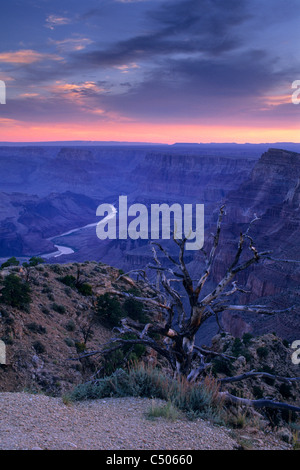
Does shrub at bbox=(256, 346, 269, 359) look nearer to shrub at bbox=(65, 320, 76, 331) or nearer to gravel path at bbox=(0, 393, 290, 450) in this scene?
shrub at bbox=(65, 320, 76, 331)

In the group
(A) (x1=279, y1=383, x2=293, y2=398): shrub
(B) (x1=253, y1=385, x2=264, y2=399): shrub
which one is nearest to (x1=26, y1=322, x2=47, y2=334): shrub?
(B) (x1=253, y1=385, x2=264, y2=399): shrub

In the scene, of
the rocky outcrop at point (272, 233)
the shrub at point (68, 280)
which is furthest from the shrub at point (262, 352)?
the shrub at point (68, 280)

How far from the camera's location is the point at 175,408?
6.62 m

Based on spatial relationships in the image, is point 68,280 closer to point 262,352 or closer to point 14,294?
point 14,294

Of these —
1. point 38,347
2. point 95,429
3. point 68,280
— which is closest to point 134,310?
point 68,280

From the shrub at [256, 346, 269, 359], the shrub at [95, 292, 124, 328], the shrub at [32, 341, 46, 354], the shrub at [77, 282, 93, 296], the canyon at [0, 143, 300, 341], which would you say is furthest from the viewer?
the canyon at [0, 143, 300, 341]

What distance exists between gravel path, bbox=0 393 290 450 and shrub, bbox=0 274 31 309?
715 centimetres

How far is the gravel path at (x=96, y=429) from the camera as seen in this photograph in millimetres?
5297

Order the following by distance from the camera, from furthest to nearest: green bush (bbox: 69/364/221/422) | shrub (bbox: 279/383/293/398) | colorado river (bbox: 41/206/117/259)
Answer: colorado river (bbox: 41/206/117/259) < shrub (bbox: 279/383/293/398) < green bush (bbox: 69/364/221/422)

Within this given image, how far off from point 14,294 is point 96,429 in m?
9.31

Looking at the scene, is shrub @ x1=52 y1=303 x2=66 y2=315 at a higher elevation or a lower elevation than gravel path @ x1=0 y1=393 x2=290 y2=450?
lower

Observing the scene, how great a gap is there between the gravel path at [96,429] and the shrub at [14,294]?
715 cm

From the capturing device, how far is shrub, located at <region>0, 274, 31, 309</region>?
13.8 metres
